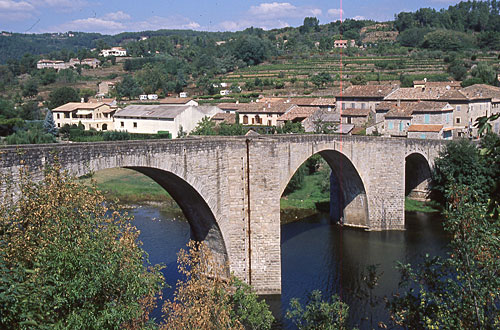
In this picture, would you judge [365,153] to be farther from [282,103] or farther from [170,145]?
[282,103]

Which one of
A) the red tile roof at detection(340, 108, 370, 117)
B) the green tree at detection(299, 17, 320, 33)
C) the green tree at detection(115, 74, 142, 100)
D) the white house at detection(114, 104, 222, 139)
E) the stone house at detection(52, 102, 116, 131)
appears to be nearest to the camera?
the white house at detection(114, 104, 222, 139)

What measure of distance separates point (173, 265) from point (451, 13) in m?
106

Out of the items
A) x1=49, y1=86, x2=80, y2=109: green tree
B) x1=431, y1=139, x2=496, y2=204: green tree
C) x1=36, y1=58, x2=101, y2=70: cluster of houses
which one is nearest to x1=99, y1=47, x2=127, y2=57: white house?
x1=36, y1=58, x2=101, y2=70: cluster of houses

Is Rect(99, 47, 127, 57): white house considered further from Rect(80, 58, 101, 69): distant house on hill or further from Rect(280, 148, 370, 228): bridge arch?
Rect(280, 148, 370, 228): bridge arch

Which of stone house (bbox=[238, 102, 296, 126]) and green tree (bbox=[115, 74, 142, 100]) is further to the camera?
green tree (bbox=[115, 74, 142, 100])

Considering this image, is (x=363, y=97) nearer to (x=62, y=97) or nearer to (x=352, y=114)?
(x=352, y=114)

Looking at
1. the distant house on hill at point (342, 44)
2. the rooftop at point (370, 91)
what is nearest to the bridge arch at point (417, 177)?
the rooftop at point (370, 91)

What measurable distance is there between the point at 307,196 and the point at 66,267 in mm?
24463

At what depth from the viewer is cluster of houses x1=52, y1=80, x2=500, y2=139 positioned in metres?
36.5

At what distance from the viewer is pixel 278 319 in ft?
51.7

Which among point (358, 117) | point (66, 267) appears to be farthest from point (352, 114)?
point (66, 267)

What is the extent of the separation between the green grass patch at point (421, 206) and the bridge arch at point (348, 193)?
16.3 ft

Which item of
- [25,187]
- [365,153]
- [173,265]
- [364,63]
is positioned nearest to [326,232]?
[365,153]

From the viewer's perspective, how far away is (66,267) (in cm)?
732
